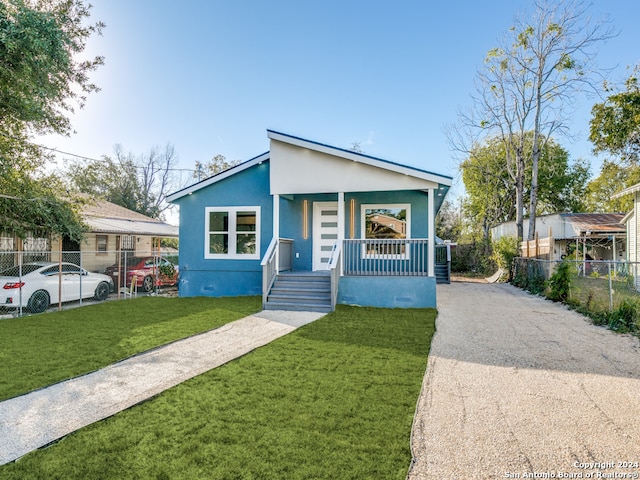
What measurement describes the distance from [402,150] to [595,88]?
47.4ft

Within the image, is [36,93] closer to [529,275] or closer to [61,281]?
[61,281]

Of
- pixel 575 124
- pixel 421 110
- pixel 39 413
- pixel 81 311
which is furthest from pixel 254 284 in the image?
pixel 575 124

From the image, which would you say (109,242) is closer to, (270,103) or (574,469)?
(270,103)

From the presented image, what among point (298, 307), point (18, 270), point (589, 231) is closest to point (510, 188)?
point (589, 231)

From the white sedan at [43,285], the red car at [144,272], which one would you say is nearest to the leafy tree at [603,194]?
the red car at [144,272]

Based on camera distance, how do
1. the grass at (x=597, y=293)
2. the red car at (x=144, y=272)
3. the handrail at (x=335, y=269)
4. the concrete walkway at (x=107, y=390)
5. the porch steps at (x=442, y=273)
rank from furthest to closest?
the porch steps at (x=442, y=273) → the red car at (x=144, y=272) → the handrail at (x=335, y=269) → the grass at (x=597, y=293) → the concrete walkway at (x=107, y=390)

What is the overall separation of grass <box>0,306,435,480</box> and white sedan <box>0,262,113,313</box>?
24.4 ft

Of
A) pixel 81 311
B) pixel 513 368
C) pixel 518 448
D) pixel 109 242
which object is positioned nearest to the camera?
pixel 518 448

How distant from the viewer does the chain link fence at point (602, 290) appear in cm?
743

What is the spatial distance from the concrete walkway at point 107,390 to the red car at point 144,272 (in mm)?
8561

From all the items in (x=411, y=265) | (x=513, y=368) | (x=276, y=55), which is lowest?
(x=513, y=368)

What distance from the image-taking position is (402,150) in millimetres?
30344

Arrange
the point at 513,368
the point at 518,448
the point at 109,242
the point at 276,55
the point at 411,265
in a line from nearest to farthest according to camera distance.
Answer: the point at 518,448
the point at 513,368
the point at 411,265
the point at 276,55
the point at 109,242

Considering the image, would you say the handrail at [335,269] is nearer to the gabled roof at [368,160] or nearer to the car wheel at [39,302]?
the gabled roof at [368,160]
